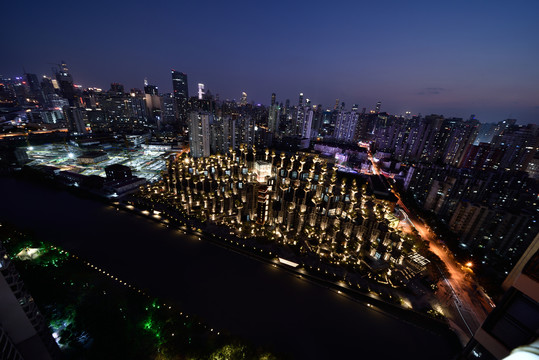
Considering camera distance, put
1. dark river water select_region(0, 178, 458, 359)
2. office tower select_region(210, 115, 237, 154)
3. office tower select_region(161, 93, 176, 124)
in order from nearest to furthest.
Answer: dark river water select_region(0, 178, 458, 359) → office tower select_region(210, 115, 237, 154) → office tower select_region(161, 93, 176, 124)

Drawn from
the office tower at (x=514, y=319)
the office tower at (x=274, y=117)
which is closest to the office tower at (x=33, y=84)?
the office tower at (x=274, y=117)

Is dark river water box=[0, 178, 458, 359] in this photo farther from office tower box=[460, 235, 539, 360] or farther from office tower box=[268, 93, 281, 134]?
office tower box=[268, 93, 281, 134]

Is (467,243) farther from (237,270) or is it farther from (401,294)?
(237,270)

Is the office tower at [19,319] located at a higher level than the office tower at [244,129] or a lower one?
lower

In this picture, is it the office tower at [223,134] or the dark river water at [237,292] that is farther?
the office tower at [223,134]

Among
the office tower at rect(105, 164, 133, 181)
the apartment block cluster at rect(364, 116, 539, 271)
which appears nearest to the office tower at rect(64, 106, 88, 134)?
the office tower at rect(105, 164, 133, 181)

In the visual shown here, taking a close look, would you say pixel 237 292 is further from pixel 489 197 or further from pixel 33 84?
pixel 33 84

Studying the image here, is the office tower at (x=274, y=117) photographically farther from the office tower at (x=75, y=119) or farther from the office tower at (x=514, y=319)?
the office tower at (x=514, y=319)
